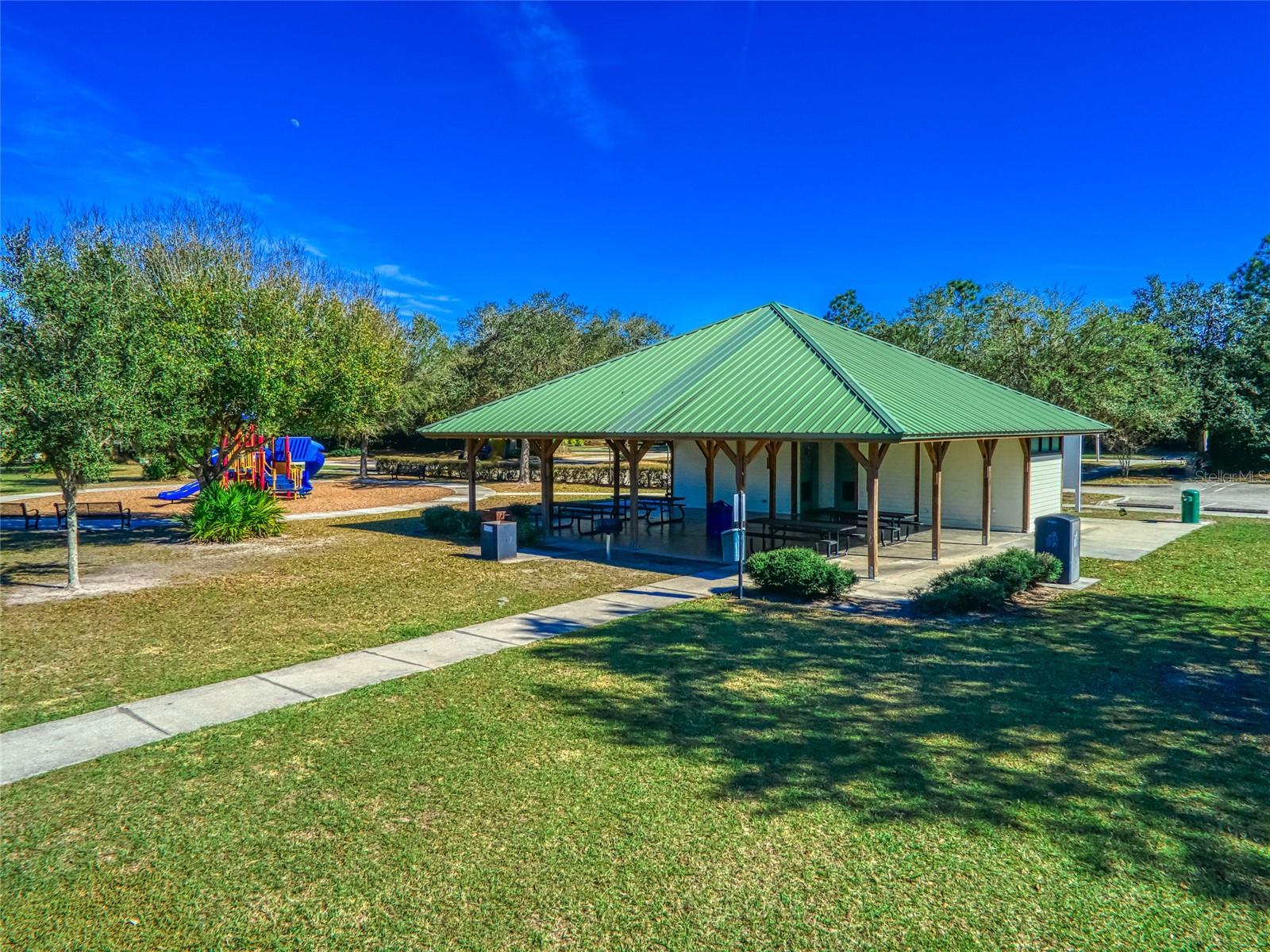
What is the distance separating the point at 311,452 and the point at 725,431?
28.5 metres

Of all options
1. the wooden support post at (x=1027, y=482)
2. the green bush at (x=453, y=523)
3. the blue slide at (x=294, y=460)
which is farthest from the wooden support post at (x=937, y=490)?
the blue slide at (x=294, y=460)

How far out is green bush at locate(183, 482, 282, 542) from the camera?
19.9 m

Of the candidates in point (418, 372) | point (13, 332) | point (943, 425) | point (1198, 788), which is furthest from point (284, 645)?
point (418, 372)

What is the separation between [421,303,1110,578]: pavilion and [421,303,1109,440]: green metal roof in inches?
2.1

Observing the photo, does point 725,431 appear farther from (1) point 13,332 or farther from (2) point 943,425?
(1) point 13,332

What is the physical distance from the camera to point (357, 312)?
128ft

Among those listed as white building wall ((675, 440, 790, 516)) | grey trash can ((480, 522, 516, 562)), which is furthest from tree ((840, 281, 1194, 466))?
grey trash can ((480, 522, 516, 562))

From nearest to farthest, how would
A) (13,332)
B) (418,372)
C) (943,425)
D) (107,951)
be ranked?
1. (107,951)
2. (13,332)
3. (943,425)
4. (418,372)

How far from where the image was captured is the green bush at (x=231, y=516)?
65.4 feet

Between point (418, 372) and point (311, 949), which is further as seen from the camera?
point (418, 372)

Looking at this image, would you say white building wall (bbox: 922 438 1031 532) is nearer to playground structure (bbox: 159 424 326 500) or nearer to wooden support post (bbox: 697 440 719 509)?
wooden support post (bbox: 697 440 719 509)

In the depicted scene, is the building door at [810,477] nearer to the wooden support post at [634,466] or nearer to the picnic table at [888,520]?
the picnic table at [888,520]

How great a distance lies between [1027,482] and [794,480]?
6057 millimetres

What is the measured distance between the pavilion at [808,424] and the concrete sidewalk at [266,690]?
4.71 metres
